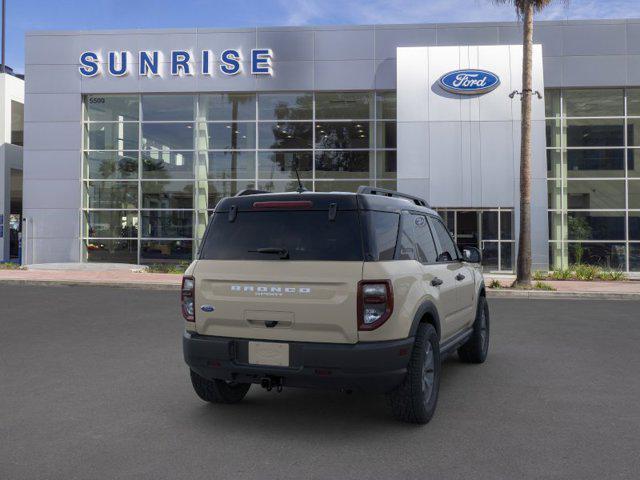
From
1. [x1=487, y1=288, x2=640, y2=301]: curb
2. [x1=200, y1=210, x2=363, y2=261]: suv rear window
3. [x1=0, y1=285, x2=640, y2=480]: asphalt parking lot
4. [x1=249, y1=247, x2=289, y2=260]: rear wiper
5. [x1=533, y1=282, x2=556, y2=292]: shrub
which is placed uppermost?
[x1=200, y1=210, x2=363, y2=261]: suv rear window

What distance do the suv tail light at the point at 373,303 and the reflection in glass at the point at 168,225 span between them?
22032 millimetres

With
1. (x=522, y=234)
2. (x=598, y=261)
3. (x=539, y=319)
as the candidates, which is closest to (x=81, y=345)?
(x=539, y=319)

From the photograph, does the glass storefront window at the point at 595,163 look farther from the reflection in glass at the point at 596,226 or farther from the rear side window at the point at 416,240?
the rear side window at the point at 416,240

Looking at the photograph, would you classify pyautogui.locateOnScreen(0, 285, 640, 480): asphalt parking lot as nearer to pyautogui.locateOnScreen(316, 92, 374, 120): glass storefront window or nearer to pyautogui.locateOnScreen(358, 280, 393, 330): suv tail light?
pyautogui.locateOnScreen(358, 280, 393, 330): suv tail light

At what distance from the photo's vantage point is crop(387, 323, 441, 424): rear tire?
4750 mm

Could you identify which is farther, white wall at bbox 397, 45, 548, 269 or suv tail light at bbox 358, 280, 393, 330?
white wall at bbox 397, 45, 548, 269

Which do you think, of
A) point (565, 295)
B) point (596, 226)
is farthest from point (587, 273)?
point (565, 295)

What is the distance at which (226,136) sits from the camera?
85.4ft

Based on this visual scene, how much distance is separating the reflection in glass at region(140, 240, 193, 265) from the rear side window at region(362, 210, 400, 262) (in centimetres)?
2143

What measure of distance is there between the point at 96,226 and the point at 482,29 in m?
18.0

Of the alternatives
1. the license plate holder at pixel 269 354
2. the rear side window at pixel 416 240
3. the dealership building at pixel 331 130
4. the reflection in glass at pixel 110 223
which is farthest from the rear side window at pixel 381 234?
the reflection in glass at pixel 110 223

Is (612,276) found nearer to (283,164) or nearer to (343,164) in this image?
(343,164)

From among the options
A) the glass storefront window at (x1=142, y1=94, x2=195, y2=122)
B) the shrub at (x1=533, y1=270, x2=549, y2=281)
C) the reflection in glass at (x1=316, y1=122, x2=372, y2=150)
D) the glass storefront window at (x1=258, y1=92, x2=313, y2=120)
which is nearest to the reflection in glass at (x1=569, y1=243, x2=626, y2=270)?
the shrub at (x1=533, y1=270, x2=549, y2=281)

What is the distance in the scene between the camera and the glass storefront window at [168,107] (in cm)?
2598
